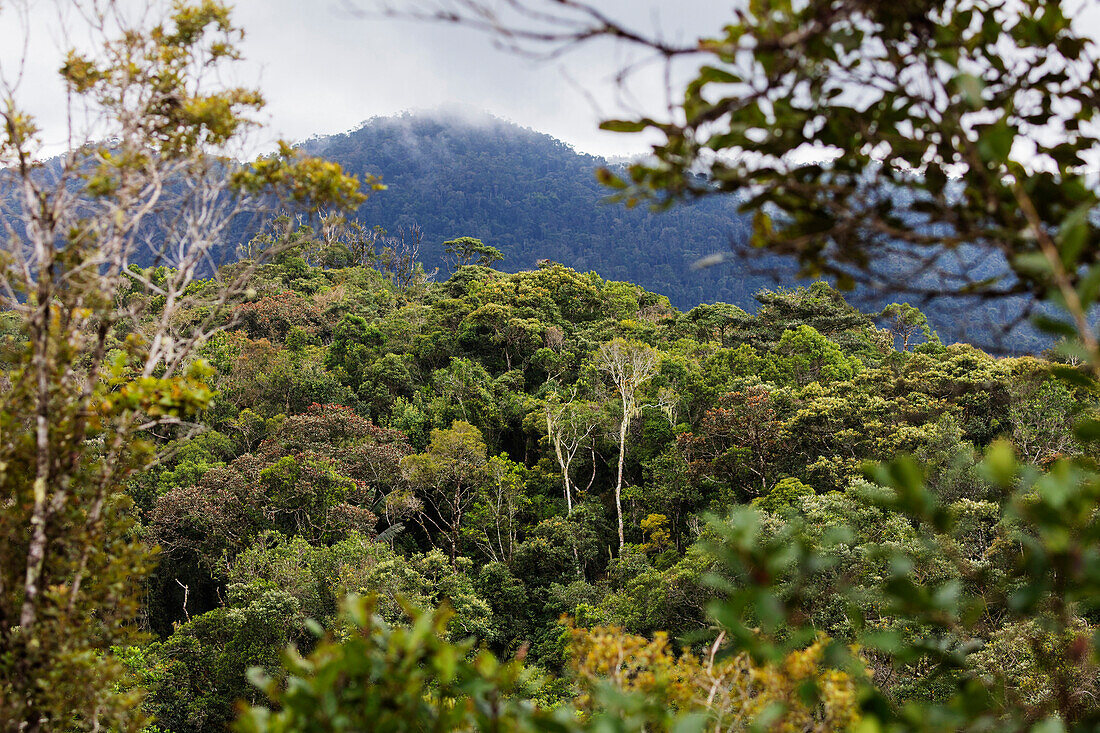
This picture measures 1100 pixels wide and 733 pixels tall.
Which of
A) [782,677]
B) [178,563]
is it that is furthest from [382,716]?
[178,563]

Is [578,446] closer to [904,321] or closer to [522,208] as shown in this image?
[904,321]

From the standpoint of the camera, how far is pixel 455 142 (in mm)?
93688

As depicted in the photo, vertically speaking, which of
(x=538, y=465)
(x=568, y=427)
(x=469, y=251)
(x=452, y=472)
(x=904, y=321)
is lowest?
(x=538, y=465)

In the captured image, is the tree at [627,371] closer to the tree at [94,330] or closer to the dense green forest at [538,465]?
the dense green forest at [538,465]

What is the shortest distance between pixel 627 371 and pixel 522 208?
66352mm

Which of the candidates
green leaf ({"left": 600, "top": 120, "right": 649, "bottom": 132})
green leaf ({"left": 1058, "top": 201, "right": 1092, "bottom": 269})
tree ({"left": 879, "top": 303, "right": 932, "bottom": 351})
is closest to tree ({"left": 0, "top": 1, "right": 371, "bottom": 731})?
green leaf ({"left": 600, "top": 120, "right": 649, "bottom": 132})

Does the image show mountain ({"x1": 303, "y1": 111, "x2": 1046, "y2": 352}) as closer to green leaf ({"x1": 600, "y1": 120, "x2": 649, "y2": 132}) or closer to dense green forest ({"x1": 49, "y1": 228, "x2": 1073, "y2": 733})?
dense green forest ({"x1": 49, "y1": 228, "x2": 1073, "y2": 733})

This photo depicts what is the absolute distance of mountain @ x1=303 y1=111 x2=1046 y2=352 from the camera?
210 ft

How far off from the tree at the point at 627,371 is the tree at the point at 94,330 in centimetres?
1192

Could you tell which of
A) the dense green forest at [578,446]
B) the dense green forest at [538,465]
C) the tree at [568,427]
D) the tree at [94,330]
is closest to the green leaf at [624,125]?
the dense green forest at [578,446]

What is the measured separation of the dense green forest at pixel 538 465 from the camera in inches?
360

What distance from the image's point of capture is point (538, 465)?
49.8 feet

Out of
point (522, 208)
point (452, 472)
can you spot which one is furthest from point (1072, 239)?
point (522, 208)

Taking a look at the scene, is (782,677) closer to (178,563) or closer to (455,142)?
(178,563)
